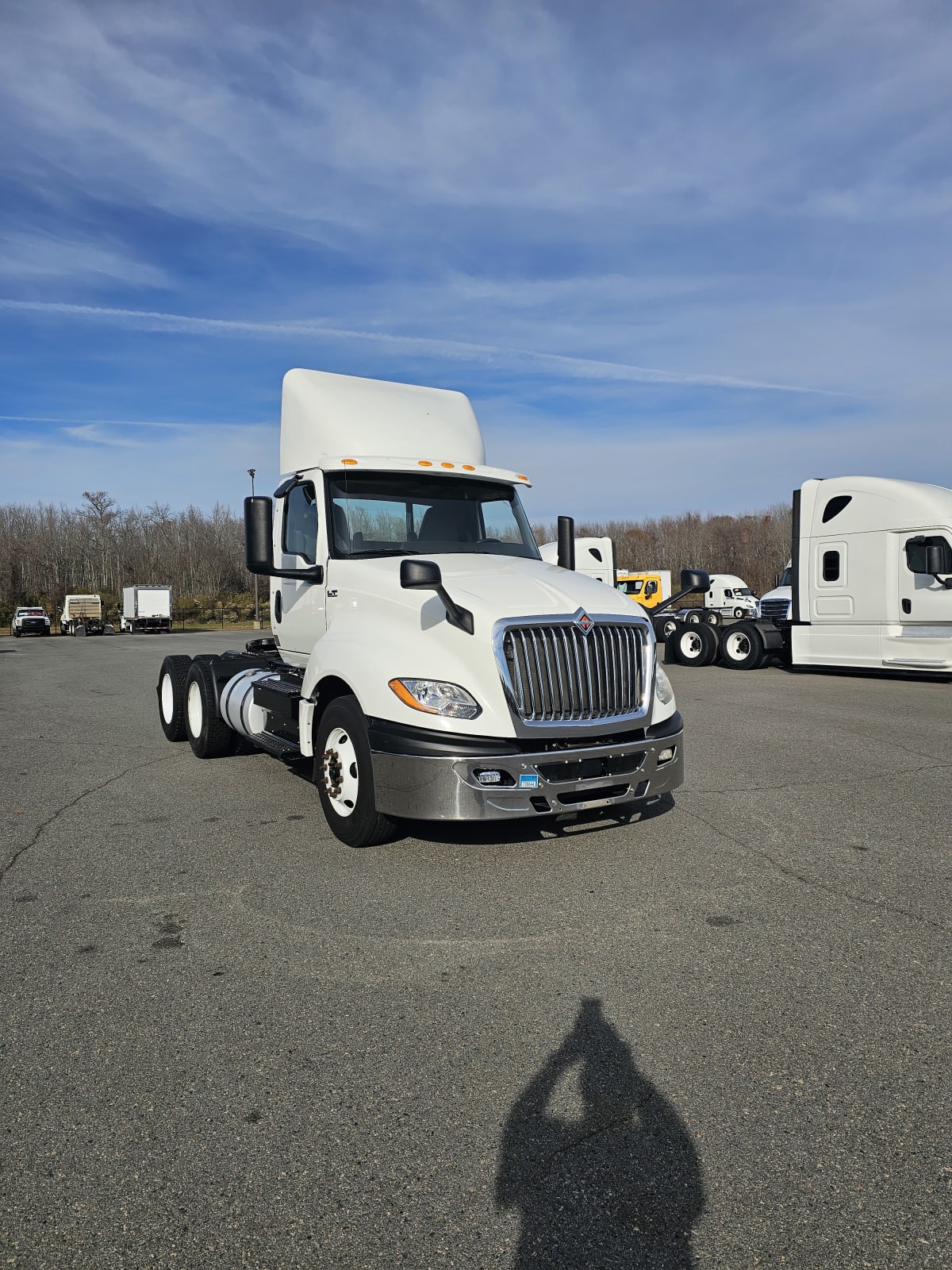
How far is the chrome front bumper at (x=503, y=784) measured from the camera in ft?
15.9

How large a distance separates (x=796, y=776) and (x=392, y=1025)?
5371mm

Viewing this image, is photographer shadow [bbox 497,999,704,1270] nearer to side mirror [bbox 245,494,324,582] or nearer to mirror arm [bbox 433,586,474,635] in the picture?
mirror arm [bbox 433,586,474,635]

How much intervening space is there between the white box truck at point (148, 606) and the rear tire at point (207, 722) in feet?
171

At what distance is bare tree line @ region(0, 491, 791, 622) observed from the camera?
9794 cm

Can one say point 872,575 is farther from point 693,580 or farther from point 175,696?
point 175,696

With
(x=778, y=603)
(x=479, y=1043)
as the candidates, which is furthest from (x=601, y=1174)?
(x=778, y=603)

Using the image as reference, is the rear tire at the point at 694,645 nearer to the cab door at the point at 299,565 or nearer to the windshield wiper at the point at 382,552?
the cab door at the point at 299,565

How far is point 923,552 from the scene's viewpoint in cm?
1505

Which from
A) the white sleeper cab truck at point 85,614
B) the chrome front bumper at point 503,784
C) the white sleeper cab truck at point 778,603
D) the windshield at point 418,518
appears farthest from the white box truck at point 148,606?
the chrome front bumper at point 503,784

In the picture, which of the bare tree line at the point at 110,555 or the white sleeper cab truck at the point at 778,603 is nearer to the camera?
the white sleeper cab truck at the point at 778,603

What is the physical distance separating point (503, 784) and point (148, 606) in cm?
5705

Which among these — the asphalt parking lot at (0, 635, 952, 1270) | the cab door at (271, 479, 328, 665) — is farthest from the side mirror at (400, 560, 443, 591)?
the asphalt parking lot at (0, 635, 952, 1270)

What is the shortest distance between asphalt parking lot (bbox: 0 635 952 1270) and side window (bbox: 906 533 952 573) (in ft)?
32.1

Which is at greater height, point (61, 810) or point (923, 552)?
point (923, 552)
